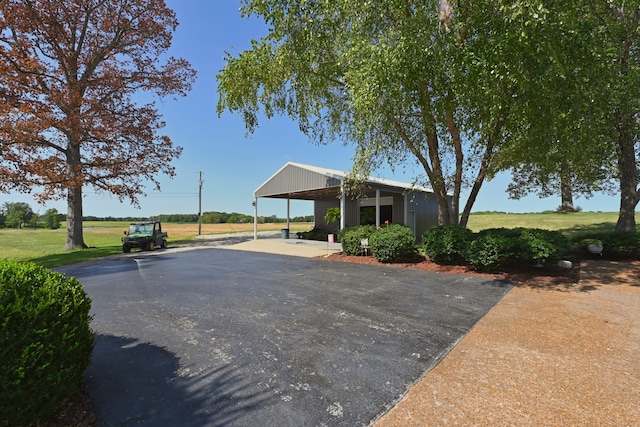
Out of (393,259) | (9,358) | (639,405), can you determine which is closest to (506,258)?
(393,259)

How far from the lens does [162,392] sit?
2.50 m

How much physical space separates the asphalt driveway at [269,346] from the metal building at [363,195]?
852cm

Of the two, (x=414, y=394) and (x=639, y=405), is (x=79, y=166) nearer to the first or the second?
(x=414, y=394)

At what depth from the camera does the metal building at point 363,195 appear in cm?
1498

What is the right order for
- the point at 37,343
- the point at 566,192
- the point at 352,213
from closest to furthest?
the point at 37,343 < the point at 566,192 < the point at 352,213

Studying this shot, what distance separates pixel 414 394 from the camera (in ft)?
8.16

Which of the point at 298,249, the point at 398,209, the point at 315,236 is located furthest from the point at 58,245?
the point at 398,209

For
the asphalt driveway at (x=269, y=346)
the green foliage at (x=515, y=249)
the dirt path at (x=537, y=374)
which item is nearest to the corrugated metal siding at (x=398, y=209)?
the green foliage at (x=515, y=249)

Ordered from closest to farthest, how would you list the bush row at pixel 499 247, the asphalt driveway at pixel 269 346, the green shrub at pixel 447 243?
the asphalt driveway at pixel 269 346 → the bush row at pixel 499 247 → the green shrub at pixel 447 243

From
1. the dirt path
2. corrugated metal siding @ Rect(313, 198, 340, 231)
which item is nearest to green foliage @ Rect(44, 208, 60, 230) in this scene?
corrugated metal siding @ Rect(313, 198, 340, 231)

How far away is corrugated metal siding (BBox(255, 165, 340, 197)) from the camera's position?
14.8 meters

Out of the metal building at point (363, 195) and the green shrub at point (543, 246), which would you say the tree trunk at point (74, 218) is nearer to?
the metal building at point (363, 195)

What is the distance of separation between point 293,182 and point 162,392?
47.4 ft

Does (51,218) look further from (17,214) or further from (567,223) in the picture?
(567,223)
